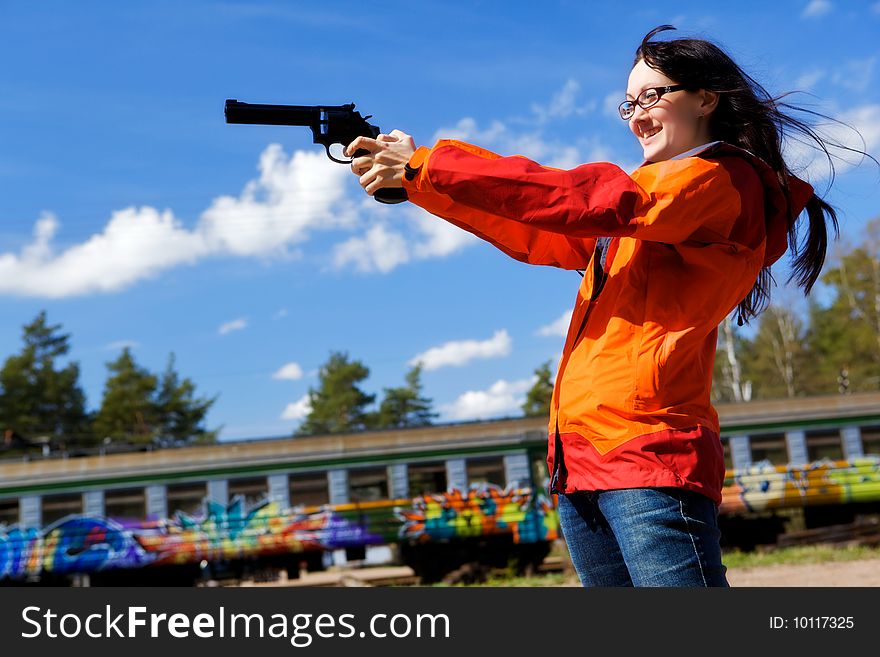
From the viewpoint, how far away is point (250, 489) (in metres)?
13.6

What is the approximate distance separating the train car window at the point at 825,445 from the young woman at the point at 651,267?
14.1m

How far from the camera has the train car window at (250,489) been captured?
13578 millimetres

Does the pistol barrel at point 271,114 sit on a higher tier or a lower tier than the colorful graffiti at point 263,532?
higher

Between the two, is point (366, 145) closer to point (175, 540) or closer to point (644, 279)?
point (644, 279)

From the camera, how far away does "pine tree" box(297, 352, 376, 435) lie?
44.2 metres

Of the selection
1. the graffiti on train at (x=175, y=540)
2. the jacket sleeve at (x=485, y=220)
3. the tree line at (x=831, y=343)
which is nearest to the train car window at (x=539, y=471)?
the graffiti on train at (x=175, y=540)

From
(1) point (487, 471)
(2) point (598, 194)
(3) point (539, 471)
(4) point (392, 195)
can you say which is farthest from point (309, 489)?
(2) point (598, 194)

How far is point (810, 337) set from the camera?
42.4m

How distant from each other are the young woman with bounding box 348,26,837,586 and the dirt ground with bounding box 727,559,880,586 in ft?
29.8

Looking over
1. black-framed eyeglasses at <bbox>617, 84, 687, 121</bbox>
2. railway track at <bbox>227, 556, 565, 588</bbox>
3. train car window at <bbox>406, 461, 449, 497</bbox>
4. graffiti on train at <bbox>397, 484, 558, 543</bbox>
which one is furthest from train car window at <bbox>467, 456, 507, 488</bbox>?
black-framed eyeglasses at <bbox>617, 84, 687, 121</bbox>

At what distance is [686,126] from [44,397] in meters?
42.3

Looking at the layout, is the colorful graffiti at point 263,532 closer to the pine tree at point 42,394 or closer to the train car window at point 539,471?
the train car window at point 539,471
